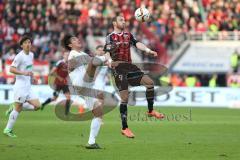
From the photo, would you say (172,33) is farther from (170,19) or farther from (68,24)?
(68,24)

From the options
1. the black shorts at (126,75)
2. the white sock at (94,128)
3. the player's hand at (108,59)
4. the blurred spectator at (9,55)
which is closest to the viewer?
the white sock at (94,128)

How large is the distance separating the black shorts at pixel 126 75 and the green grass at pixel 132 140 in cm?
133

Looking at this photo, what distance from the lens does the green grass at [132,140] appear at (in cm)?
1327

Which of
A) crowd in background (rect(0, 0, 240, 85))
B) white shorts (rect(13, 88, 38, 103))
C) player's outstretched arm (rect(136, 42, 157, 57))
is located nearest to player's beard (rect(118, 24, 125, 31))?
player's outstretched arm (rect(136, 42, 157, 57))

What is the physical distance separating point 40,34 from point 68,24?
1.64 metres

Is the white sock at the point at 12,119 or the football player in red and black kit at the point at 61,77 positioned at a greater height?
the white sock at the point at 12,119

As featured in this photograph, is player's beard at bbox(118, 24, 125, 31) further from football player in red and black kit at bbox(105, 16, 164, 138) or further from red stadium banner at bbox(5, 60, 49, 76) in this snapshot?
red stadium banner at bbox(5, 60, 49, 76)

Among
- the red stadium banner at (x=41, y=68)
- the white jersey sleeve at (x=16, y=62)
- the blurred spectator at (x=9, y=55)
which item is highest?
the white jersey sleeve at (x=16, y=62)

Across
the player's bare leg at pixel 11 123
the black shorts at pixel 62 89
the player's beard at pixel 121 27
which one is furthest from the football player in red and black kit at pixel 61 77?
the player's beard at pixel 121 27

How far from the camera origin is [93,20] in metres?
36.2

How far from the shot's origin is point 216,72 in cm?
3750

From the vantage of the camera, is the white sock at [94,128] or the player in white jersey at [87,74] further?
the player in white jersey at [87,74]

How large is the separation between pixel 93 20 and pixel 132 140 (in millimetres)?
20586

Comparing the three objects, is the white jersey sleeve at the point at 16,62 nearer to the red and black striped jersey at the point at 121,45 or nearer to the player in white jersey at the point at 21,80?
the player in white jersey at the point at 21,80
